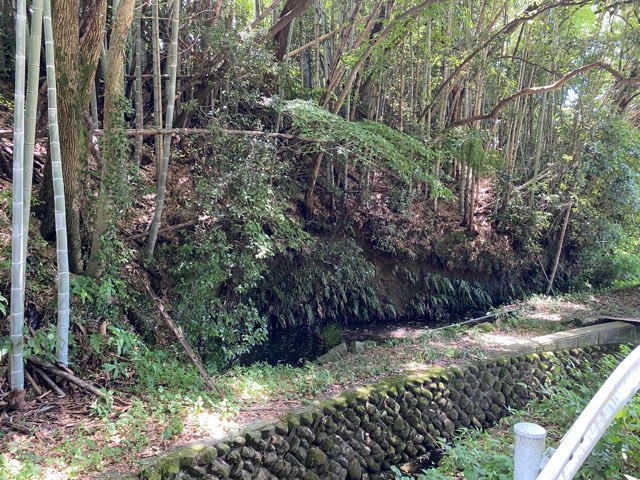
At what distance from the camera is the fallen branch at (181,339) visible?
4.22 metres

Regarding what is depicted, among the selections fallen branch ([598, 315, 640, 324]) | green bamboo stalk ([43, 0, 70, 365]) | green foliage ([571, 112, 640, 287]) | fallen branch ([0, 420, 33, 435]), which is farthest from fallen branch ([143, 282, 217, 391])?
green foliage ([571, 112, 640, 287])

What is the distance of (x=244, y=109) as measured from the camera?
6.54m

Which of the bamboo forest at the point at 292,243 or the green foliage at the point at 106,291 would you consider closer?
the bamboo forest at the point at 292,243

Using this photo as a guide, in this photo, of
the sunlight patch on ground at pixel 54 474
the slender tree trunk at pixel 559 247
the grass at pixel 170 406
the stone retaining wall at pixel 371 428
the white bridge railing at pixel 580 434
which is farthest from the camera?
the slender tree trunk at pixel 559 247

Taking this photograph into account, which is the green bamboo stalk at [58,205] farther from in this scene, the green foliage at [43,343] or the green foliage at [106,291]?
the green foliage at [106,291]

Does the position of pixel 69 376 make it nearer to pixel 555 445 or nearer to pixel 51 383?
pixel 51 383

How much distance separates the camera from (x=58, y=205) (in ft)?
11.1

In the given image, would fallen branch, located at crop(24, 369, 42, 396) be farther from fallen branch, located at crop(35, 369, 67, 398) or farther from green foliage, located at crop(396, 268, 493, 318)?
green foliage, located at crop(396, 268, 493, 318)

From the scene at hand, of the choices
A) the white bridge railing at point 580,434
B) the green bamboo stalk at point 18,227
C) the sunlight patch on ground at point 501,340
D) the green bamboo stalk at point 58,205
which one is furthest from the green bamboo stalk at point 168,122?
the sunlight patch on ground at point 501,340

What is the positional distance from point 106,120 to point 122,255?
52.4 inches

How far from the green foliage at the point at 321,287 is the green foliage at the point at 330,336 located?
444mm

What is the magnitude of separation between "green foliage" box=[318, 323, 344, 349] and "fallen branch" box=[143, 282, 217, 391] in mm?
2939

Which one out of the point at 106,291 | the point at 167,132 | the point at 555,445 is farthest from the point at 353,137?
the point at 555,445

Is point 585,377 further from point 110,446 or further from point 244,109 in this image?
point 244,109
